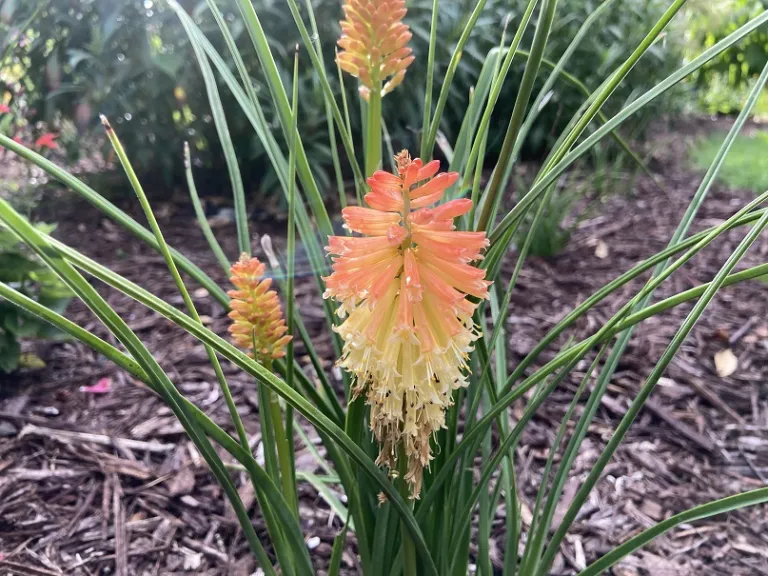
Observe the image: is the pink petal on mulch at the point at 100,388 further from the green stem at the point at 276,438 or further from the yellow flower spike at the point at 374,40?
the yellow flower spike at the point at 374,40

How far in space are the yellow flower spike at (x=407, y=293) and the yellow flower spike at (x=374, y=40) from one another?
0.80ft

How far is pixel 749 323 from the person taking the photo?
2391 millimetres

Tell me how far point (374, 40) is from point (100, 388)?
1614 millimetres

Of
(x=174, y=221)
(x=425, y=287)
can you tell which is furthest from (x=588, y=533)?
(x=174, y=221)

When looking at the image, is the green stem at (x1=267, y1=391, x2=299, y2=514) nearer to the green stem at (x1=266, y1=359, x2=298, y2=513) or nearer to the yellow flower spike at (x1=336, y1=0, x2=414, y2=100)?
the green stem at (x1=266, y1=359, x2=298, y2=513)

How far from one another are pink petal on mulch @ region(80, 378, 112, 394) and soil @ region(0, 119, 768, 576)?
0.05 ft

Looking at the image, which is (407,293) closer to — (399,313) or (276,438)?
(399,313)

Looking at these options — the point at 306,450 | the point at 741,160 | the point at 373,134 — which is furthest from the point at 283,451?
the point at 741,160


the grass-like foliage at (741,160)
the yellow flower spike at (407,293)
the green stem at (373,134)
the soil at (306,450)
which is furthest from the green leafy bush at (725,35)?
the yellow flower spike at (407,293)

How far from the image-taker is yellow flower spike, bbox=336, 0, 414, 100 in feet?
2.57

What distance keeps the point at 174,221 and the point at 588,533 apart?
2.75 m

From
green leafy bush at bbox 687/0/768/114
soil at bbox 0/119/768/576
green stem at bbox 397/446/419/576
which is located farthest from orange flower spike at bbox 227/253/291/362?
green leafy bush at bbox 687/0/768/114

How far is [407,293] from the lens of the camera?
0.64m

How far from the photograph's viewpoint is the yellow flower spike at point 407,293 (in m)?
0.63
